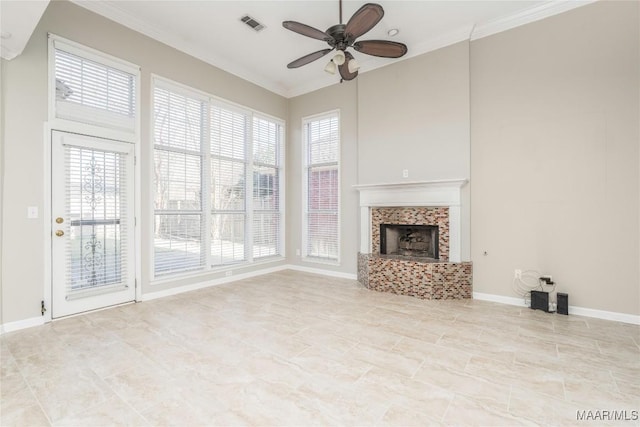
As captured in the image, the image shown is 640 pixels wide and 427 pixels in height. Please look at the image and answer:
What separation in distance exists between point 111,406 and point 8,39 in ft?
10.3

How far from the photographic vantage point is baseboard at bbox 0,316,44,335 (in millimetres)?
2848

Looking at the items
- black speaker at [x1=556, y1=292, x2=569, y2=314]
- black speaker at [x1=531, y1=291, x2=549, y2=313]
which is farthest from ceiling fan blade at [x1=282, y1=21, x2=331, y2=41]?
black speaker at [x1=556, y1=292, x2=569, y2=314]

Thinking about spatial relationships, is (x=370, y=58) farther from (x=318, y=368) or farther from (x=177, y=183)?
(x=318, y=368)

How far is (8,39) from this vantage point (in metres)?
2.55

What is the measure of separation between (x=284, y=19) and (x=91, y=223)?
3.45m

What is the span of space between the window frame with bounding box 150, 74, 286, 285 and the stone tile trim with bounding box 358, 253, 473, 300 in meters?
2.46

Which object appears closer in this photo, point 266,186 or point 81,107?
point 81,107

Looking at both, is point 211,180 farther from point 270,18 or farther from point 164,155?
point 270,18

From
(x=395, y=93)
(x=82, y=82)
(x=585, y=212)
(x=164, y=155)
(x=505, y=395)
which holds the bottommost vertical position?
(x=505, y=395)

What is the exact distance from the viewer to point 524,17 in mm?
3645

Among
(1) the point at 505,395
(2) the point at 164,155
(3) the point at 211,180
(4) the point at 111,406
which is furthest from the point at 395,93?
(4) the point at 111,406

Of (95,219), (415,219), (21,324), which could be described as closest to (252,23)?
(95,219)

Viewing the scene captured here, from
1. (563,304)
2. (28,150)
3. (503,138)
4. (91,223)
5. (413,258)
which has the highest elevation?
(503,138)

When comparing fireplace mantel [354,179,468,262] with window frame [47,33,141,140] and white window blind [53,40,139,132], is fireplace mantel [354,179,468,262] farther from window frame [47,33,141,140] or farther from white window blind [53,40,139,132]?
white window blind [53,40,139,132]
